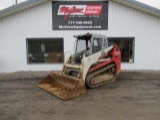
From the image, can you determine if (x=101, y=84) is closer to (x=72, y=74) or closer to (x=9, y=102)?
(x=72, y=74)

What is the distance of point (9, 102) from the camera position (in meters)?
5.82

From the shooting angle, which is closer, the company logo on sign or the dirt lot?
the dirt lot

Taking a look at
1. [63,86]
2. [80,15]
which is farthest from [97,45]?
[80,15]

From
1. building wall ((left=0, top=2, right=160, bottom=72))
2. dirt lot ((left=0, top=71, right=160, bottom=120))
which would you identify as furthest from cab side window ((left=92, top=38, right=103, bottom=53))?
building wall ((left=0, top=2, right=160, bottom=72))

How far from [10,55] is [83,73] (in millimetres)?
6025

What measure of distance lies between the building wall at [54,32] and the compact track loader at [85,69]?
2.81 m

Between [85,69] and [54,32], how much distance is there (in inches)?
185

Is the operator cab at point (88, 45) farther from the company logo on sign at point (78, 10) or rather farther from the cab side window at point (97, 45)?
the company logo on sign at point (78, 10)

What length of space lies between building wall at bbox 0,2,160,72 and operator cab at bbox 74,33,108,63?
274 cm

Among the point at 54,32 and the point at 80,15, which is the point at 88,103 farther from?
the point at 80,15

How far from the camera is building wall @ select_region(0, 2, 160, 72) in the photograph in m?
10.5

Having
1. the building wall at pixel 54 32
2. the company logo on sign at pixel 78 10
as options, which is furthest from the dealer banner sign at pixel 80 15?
the building wall at pixel 54 32

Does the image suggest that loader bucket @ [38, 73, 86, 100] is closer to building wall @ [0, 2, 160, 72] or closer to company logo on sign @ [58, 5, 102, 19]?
building wall @ [0, 2, 160, 72]

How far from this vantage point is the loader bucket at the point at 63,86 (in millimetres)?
6135
